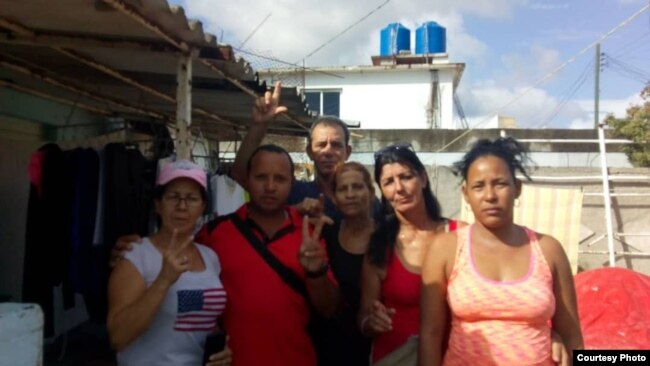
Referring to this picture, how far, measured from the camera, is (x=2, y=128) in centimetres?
516

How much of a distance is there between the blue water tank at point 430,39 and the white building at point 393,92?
69 centimetres

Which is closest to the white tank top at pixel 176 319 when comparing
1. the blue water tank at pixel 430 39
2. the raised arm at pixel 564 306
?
the raised arm at pixel 564 306

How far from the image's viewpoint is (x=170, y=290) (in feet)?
7.30

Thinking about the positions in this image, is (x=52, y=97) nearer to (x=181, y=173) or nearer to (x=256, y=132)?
(x=256, y=132)

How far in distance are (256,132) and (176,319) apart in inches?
48.3

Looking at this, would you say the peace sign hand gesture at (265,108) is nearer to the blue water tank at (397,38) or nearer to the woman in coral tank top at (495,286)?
the woman in coral tank top at (495,286)

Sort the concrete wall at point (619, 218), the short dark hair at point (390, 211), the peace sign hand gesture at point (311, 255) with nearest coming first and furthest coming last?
the peace sign hand gesture at point (311, 255), the short dark hair at point (390, 211), the concrete wall at point (619, 218)

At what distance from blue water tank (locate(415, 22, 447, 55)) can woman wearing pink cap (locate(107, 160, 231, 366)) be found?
Result: 64.7 ft

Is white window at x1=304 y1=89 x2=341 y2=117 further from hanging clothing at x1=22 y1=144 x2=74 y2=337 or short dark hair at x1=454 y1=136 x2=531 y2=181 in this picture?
short dark hair at x1=454 y1=136 x2=531 y2=181

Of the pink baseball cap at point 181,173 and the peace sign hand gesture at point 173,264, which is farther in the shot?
the pink baseball cap at point 181,173

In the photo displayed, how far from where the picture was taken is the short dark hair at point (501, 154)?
241 centimetres

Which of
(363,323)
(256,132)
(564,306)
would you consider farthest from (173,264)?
(564,306)

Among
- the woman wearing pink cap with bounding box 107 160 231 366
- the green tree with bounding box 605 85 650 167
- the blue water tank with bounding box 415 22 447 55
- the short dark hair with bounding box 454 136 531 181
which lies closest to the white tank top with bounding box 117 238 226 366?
the woman wearing pink cap with bounding box 107 160 231 366

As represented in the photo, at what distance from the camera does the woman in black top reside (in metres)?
2.68
